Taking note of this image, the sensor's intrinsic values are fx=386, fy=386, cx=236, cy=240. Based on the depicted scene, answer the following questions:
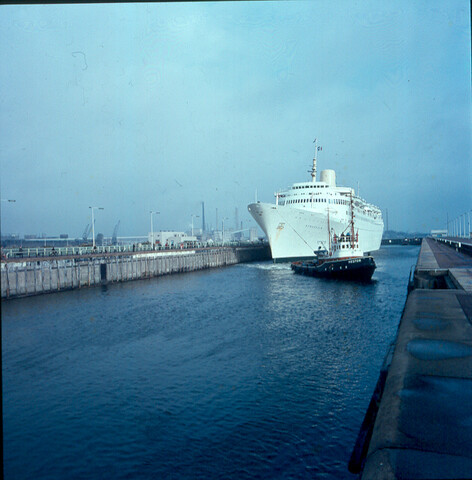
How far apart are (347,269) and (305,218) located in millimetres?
12824

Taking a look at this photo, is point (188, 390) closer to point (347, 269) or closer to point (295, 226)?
point (347, 269)

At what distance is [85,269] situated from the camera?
36750mm

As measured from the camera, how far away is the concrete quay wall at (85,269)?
99.3 feet

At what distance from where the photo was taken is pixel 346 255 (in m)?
40.4

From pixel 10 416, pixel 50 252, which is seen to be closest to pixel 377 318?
pixel 10 416

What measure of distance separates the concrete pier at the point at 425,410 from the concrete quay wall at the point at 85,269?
2662 centimetres

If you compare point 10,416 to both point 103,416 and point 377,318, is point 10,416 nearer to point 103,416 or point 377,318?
point 103,416

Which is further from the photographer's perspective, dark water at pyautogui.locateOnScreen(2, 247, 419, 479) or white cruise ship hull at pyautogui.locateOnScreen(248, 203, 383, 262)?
white cruise ship hull at pyautogui.locateOnScreen(248, 203, 383, 262)

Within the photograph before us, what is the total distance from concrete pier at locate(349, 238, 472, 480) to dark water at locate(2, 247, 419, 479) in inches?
79.0

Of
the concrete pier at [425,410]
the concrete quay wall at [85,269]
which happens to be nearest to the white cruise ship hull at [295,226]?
the concrete quay wall at [85,269]

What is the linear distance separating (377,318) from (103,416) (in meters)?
15.9

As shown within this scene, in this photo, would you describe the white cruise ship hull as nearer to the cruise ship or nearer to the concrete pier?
the cruise ship

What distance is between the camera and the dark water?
851 centimetres

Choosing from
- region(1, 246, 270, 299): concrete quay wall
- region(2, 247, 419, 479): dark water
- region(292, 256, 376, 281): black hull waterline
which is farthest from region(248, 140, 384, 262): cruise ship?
region(2, 247, 419, 479): dark water
